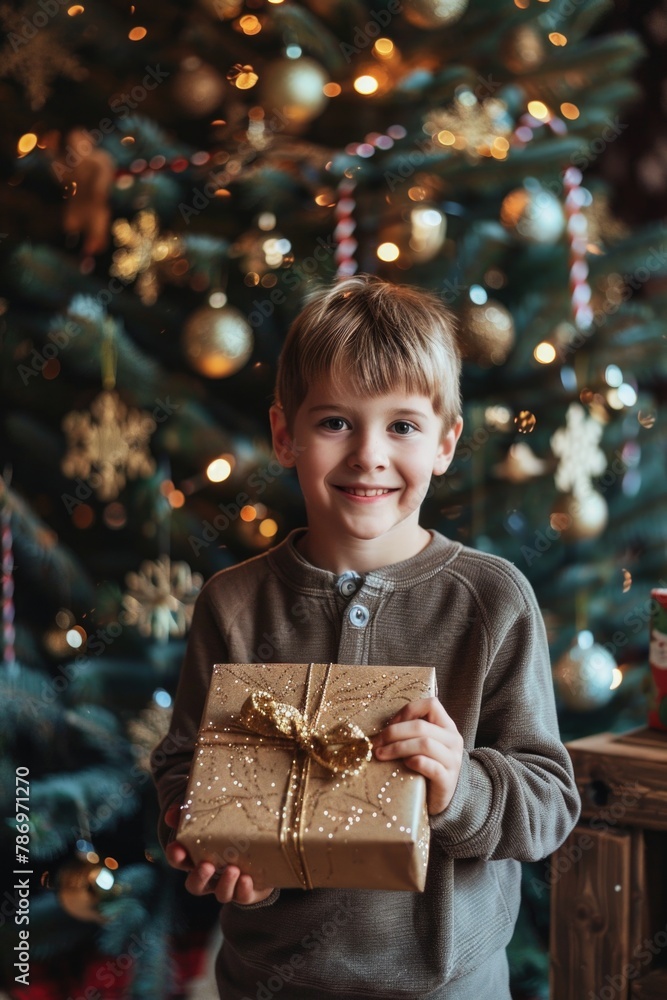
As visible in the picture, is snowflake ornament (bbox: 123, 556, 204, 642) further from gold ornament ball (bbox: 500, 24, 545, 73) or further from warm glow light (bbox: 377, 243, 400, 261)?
gold ornament ball (bbox: 500, 24, 545, 73)

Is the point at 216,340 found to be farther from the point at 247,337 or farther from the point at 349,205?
the point at 349,205

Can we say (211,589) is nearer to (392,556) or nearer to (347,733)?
(392,556)

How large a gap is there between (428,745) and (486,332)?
1.23m

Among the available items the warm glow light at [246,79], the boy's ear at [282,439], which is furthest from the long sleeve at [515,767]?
the warm glow light at [246,79]

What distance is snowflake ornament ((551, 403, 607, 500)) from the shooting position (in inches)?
86.7

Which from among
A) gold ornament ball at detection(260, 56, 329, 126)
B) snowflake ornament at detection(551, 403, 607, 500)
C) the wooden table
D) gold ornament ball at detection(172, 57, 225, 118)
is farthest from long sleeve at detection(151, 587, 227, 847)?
gold ornament ball at detection(172, 57, 225, 118)

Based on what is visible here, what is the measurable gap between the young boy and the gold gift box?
0.37 ft

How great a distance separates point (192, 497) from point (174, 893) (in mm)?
904

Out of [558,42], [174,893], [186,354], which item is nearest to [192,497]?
[186,354]

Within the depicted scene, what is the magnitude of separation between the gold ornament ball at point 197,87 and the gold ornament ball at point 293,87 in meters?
0.14

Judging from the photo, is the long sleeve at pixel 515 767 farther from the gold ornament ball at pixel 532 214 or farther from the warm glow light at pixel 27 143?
the warm glow light at pixel 27 143

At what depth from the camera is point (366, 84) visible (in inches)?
88.4

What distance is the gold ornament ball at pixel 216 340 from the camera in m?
2.12

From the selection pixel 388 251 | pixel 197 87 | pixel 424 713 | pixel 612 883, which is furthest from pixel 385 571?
pixel 197 87
